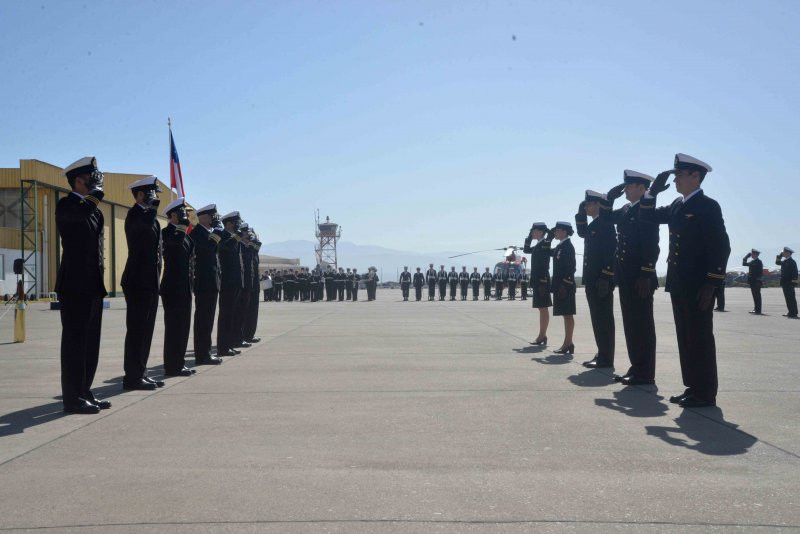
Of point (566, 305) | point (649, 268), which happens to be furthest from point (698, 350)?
point (566, 305)

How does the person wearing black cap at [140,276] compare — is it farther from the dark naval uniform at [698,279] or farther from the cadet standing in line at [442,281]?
the cadet standing in line at [442,281]

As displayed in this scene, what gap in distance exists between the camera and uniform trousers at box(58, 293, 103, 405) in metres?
6.05

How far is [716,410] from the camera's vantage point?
6004 millimetres

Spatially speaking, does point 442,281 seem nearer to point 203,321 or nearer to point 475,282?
point 475,282

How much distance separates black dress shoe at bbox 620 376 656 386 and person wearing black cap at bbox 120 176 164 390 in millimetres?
4533

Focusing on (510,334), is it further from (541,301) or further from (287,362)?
(287,362)

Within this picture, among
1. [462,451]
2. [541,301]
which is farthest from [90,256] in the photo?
[541,301]

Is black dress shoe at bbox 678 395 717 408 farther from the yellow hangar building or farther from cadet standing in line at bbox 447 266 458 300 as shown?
cadet standing in line at bbox 447 266 458 300

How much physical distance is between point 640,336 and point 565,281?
9.99 feet

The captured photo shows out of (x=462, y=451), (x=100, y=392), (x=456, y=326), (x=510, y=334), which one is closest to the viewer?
(x=462, y=451)

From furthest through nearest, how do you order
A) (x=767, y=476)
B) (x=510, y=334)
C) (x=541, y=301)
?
(x=510, y=334), (x=541, y=301), (x=767, y=476)

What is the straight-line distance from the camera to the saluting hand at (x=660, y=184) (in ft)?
21.9

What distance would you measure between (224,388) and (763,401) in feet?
15.7

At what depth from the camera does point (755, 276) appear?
22609mm
